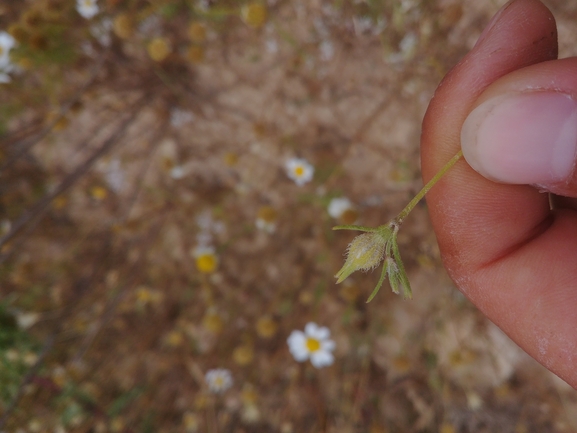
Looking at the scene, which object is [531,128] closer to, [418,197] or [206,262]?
[418,197]

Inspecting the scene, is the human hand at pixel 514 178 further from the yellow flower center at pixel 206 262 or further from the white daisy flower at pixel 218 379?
the white daisy flower at pixel 218 379

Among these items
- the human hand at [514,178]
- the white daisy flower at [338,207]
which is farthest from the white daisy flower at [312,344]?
the human hand at [514,178]

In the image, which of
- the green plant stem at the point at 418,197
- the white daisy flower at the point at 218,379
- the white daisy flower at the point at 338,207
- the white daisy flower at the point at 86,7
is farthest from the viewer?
the white daisy flower at the point at 218,379

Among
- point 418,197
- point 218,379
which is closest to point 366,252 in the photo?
point 418,197

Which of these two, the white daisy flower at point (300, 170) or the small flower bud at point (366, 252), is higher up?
the small flower bud at point (366, 252)

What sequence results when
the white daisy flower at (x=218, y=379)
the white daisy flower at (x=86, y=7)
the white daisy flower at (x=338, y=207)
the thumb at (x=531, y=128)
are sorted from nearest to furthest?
the thumb at (x=531, y=128) < the white daisy flower at (x=86, y=7) < the white daisy flower at (x=338, y=207) < the white daisy flower at (x=218, y=379)

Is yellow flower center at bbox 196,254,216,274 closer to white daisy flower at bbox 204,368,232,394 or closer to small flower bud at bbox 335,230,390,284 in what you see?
white daisy flower at bbox 204,368,232,394

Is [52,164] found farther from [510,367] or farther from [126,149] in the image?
[510,367]
